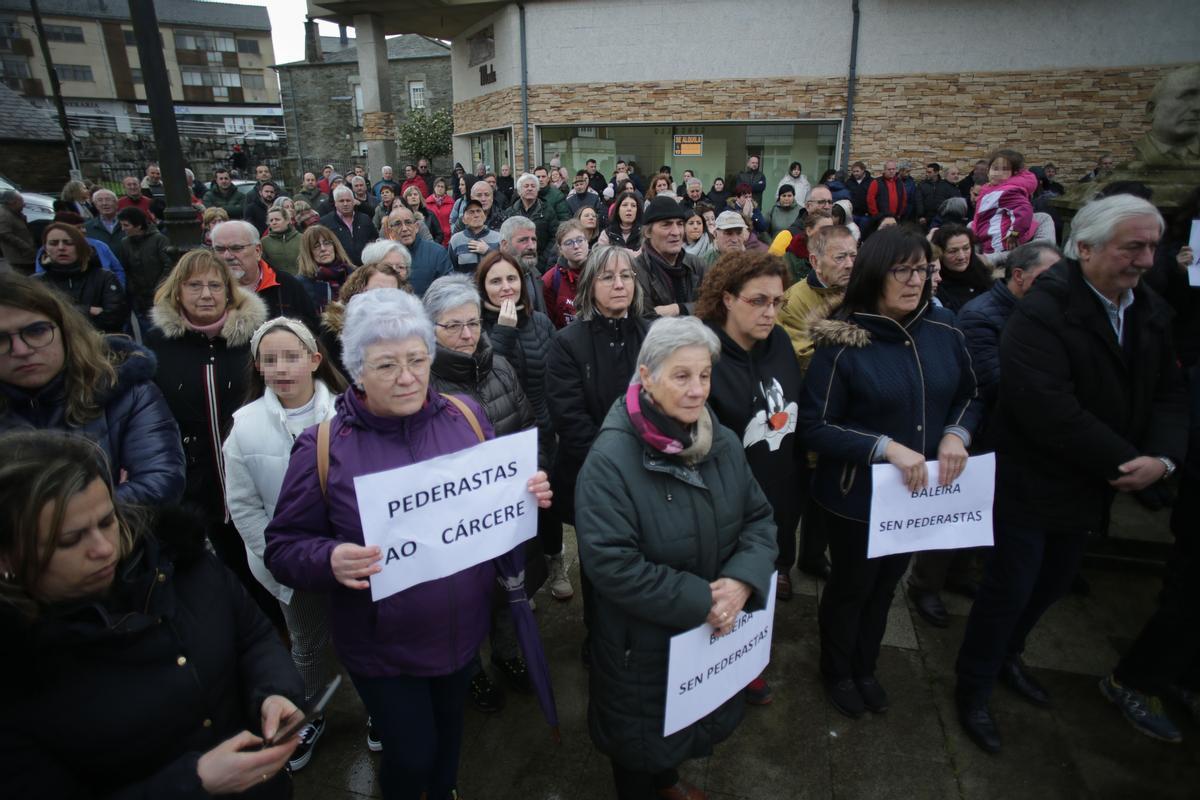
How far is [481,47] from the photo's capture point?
18.9 meters

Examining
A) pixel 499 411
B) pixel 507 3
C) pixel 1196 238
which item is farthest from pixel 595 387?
pixel 507 3

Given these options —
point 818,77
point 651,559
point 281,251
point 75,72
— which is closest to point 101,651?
point 651,559

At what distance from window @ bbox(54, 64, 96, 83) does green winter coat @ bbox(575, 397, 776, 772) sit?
75178 millimetres

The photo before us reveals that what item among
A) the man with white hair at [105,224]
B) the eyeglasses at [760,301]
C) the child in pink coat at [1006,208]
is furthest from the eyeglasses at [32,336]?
the man with white hair at [105,224]

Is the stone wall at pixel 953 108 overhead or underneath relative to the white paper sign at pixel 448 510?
overhead

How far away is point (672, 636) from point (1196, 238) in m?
3.98

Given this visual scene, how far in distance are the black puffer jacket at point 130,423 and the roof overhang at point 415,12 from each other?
17621 mm

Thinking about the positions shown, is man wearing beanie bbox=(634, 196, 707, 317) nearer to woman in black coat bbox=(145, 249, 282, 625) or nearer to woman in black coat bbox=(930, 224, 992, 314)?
woman in black coat bbox=(930, 224, 992, 314)

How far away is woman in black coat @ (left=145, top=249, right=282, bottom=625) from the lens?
124 inches

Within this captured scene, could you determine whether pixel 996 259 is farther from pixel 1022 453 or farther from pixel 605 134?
pixel 605 134

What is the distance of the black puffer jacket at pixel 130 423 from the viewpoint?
7.33 feet

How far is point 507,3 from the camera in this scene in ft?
55.1

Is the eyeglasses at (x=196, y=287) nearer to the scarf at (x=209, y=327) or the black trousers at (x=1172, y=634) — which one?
the scarf at (x=209, y=327)

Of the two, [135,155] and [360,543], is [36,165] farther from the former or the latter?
[360,543]
